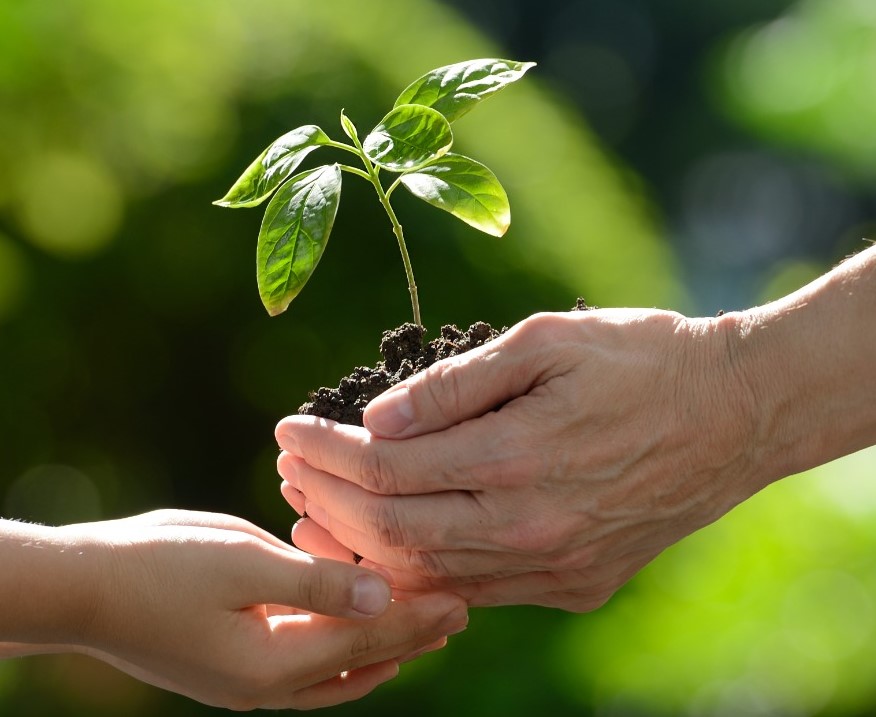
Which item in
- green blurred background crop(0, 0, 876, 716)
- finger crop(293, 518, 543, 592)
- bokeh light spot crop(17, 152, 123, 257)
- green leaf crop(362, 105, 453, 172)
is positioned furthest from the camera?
bokeh light spot crop(17, 152, 123, 257)

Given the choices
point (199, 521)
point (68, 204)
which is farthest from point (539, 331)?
point (68, 204)

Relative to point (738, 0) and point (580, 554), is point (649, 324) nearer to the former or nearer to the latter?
point (580, 554)

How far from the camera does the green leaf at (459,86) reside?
113 centimetres

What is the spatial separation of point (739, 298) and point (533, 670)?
4.76 m

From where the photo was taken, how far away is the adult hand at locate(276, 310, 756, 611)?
1.09 m

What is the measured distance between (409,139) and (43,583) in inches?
27.3

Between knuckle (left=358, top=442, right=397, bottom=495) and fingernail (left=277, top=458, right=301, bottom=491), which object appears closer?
knuckle (left=358, top=442, right=397, bottom=495)

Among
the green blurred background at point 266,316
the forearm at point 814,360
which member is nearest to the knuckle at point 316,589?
the forearm at point 814,360

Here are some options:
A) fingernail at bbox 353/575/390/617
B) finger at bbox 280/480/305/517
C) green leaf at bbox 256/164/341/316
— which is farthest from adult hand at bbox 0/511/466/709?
green leaf at bbox 256/164/341/316

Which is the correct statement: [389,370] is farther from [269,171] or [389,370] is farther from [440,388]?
[269,171]

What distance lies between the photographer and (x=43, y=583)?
111 cm

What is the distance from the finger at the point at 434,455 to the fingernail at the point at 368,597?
0.12 meters

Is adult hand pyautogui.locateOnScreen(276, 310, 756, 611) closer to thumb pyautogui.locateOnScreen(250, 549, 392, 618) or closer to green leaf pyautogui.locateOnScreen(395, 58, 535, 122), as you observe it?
thumb pyautogui.locateOnScreen(250, 549, 392, 618)

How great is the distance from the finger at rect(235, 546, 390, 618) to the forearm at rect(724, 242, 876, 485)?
1.71ft
